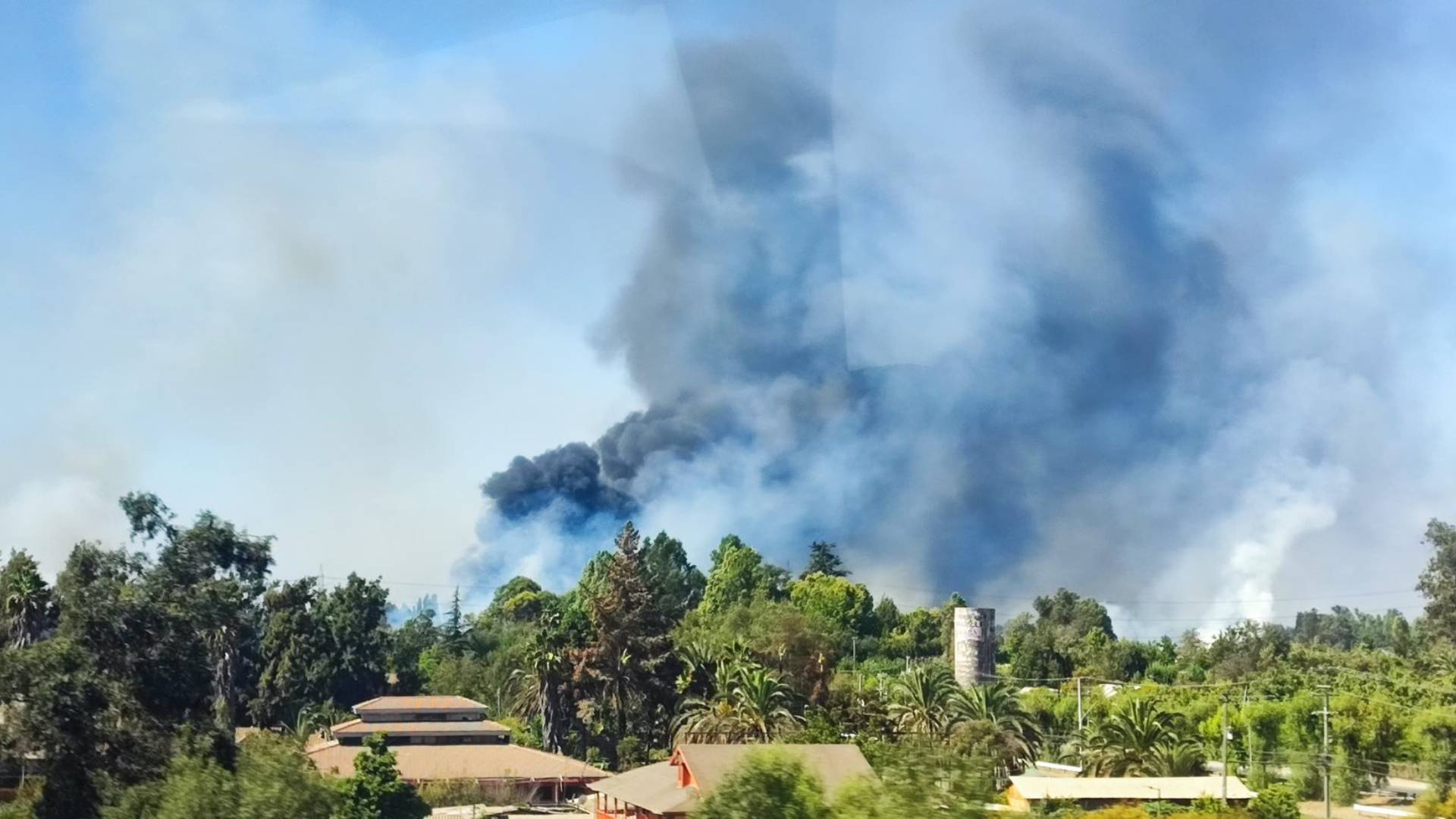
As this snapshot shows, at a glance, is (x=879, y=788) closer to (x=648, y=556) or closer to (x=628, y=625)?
(x=628, y=625)

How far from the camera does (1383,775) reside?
68.6 m

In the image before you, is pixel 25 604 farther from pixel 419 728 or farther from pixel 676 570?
pixel 676 570

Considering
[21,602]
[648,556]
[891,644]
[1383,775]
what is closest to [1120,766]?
[1383,775]

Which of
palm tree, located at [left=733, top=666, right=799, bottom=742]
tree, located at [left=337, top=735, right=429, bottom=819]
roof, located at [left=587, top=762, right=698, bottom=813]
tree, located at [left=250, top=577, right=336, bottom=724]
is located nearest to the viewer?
roof, located at [left=587, top=762, right=698, bottom=813]

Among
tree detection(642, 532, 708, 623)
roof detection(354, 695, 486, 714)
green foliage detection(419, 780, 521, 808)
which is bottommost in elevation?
green foliage detection(419, 780, 521, 808)

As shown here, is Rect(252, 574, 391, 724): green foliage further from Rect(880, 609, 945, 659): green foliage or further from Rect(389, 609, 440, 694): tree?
Rect(880, 609, 945, 659): green foliage

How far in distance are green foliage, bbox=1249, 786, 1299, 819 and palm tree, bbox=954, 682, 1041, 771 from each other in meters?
16.9

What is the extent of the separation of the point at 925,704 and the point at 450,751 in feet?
84.0

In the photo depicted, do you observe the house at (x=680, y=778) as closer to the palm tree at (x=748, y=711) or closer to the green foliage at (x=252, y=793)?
the green foliage at (x=252, y=793)

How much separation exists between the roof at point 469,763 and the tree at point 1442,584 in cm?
6949

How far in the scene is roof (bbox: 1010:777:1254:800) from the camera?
5969 cm

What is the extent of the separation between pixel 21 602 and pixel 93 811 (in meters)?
34.2

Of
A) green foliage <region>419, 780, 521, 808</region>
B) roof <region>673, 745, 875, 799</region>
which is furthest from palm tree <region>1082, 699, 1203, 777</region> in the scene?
green foliage <region>419, 780, 521, 808</region>

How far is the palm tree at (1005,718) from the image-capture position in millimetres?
72000
